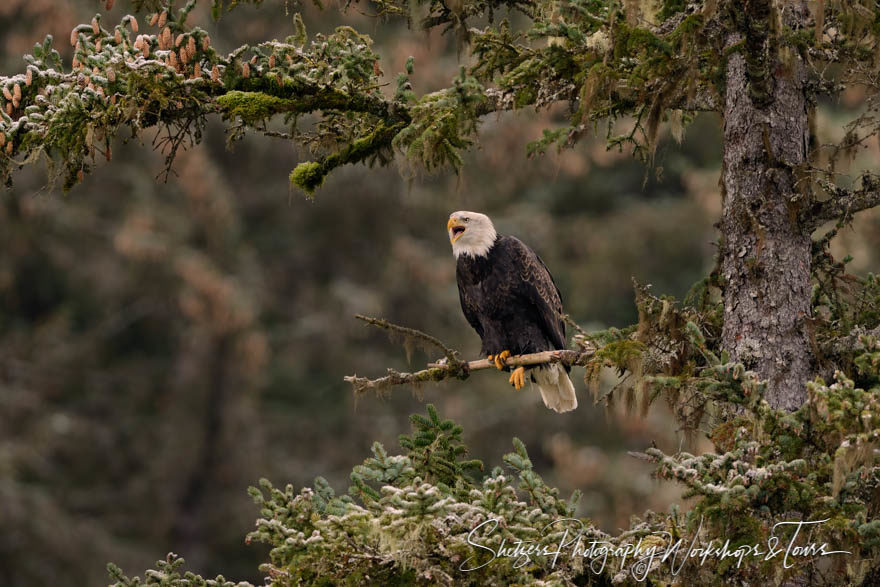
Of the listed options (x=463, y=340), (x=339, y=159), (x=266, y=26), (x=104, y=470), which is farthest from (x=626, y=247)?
(x=339, y=159)

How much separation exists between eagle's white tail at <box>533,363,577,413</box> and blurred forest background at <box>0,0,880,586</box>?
31.9 feet

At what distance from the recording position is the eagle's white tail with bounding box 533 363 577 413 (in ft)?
21.0

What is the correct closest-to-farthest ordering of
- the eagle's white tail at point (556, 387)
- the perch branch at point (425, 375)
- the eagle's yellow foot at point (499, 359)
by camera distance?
the perch branch at point (425, 375) < the eagle's yellow foot at point (499, 359) < the eagle's white tail at point (556, 387)

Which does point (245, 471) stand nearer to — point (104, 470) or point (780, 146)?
point (104, 470)

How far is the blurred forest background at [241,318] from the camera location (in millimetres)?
16688

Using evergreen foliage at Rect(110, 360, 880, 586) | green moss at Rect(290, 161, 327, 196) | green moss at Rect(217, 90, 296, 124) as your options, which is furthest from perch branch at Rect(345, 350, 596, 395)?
green moss at Rect(217, 90, 296, 124)

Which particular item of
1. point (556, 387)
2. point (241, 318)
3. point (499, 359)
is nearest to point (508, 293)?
point (499, 359)

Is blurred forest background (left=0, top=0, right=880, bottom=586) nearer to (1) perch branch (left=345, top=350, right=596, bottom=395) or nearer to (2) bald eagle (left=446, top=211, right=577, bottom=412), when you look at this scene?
(2) bald eagle (left=446, top=211, right=577, bottom=412)

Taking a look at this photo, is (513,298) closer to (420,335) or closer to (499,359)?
(499,359)

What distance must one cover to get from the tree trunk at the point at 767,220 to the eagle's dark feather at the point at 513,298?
185 cm

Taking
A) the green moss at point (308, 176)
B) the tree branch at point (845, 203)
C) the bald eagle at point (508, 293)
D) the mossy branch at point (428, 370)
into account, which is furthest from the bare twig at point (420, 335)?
the tree branch at point (845, 203)

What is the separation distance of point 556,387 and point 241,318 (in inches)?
398

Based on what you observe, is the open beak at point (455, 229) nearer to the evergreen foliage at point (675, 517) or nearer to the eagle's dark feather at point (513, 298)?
the eagle's dark feather at point (513, 298)

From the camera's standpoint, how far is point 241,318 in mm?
16031
